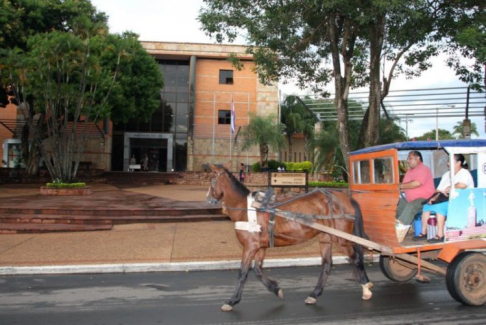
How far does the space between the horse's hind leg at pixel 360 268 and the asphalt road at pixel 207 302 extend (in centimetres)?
15

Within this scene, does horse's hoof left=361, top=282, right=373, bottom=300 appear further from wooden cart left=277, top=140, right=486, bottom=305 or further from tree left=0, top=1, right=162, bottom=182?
tree left=0, top=1, right=162, bottom=182

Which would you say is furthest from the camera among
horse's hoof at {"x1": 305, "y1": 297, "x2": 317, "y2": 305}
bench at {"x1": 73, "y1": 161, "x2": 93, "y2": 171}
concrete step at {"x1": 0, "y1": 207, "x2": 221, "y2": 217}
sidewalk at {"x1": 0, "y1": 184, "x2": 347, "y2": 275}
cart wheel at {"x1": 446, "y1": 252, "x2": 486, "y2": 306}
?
bench at {"x1": 73, "y1": 161, "x2": 93, "y2": 171}

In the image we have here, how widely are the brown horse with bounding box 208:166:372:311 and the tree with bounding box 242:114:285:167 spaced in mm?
23902

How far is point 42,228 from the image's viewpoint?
11.3m

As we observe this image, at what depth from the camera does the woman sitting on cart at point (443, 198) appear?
→ 5738 mm

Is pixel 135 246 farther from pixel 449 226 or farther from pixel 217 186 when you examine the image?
pixel 449 226

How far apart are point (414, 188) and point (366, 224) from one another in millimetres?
881

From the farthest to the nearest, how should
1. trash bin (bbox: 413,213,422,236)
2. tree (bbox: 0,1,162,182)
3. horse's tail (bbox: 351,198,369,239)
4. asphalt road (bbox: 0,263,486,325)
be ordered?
tree (bbox: 0,1,162,182), trash bin (bbox: 413,213,422,236), horse's tail (bbox: 351,198,369,239), asphalt road (bbox: 0,263,486,325)

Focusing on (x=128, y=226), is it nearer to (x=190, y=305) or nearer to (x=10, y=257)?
(x=10, y=257)

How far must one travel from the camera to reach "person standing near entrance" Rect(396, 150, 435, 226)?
5953mm

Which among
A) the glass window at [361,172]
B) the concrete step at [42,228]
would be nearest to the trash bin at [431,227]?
the glass window at [361,172]

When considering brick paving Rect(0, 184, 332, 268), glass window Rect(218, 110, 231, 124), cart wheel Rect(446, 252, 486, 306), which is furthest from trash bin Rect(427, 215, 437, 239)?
glass window Rect(218, 110, 231, 124)

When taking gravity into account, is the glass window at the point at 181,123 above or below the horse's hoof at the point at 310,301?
above

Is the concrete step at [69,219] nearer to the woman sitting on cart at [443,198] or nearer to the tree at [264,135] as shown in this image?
the woman sitting on cart at [443,198]
